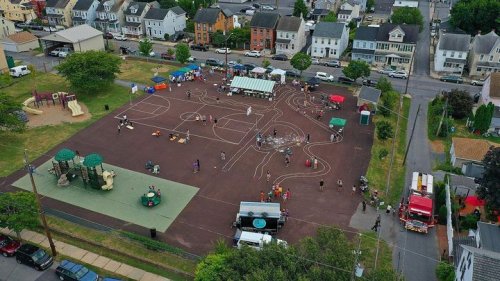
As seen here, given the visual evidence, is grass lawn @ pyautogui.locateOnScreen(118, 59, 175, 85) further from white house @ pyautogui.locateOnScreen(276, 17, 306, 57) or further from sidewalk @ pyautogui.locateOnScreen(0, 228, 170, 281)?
sidewalk @ pyautogui.locateOnScreen(0, 228, 170, 281)

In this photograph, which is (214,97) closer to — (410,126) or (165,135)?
(165,135)

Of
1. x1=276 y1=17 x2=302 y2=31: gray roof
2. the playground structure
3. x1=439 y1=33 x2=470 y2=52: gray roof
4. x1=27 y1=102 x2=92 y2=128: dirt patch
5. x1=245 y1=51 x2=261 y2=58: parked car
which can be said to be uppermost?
x1=276 y1=17 x2=302 y2=31: gray roof

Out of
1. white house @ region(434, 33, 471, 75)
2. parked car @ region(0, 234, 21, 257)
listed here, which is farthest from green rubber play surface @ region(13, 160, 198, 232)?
white house @ region(434, 33, 471, 75)

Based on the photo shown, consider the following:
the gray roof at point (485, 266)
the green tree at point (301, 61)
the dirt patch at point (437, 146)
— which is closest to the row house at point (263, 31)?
the green tree at point (301, 61)

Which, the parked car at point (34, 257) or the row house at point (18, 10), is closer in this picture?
the parked car at point (34, 257)

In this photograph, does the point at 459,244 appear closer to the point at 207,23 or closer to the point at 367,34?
the point at 367,34

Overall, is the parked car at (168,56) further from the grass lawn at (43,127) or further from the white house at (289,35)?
the white house at (289,35)
